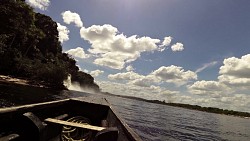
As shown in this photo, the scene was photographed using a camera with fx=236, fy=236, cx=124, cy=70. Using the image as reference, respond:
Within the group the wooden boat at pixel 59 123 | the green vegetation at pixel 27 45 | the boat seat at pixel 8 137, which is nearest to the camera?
the boat seat at pixel 8 137

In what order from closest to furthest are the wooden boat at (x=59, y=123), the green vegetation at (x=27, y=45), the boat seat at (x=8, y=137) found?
1. the boat seat at (x=8, y=137)
2. the wooden boat at (x=59, y=123)
3. the green vegetation at (x=27, y=45)

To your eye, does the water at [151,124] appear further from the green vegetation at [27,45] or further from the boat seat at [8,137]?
the green vegetation at [27,45]

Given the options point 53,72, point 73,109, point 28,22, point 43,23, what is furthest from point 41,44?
point 73,109

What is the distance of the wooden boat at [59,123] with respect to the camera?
213 inches

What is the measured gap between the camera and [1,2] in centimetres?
4275

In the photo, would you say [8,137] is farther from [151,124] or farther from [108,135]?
[151,124]

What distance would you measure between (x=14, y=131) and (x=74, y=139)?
131 inches

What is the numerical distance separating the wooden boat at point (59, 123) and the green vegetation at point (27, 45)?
3873 cm

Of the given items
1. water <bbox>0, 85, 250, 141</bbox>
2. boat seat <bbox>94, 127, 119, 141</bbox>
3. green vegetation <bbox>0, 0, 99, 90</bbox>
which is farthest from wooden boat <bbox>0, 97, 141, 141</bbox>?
green vegetation <bbox>0, 0, 99, 90</bbox>

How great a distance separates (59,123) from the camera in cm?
650

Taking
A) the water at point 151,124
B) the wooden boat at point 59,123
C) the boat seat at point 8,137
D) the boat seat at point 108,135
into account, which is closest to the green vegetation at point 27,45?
the water at point 151,124

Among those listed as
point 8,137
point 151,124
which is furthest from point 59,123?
point 151,124

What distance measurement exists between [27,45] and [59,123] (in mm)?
86342

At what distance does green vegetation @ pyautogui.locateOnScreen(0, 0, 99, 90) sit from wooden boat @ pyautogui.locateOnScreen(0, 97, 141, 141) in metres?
38.7
